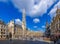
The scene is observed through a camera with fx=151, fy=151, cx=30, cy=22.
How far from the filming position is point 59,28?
129625 mm

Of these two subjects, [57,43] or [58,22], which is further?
[58,22]

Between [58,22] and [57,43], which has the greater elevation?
[58,22]

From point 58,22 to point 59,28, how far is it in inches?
245

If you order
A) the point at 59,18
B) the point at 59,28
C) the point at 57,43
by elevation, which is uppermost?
the point at 59,18

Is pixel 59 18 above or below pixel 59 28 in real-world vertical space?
above

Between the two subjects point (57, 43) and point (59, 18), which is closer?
point (57, 43)

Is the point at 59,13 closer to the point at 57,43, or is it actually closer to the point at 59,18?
the point at 59,18

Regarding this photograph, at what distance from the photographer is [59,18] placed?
434 ft

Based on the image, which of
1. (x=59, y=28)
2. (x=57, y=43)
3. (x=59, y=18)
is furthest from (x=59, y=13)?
(x=57, y=43)

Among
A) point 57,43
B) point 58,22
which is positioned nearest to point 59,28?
point 58,22

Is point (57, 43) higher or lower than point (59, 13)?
lower

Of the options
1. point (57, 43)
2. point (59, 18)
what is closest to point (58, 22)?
point (59, 18)

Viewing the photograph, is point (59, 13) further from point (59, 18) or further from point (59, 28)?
point (59, 28)

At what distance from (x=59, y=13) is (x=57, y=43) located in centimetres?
4795
